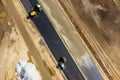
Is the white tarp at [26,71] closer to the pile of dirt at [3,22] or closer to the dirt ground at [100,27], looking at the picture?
the pile of dirt at [3,22]

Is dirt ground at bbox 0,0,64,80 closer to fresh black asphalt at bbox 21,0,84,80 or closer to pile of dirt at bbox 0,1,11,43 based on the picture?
pile of dirt at bbox 0,1,11,43

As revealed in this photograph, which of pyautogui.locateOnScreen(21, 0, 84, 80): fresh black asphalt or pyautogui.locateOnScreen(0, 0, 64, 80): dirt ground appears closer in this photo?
pyautogui.locateOnScreen(0, 0, 64, 80): dirt ground

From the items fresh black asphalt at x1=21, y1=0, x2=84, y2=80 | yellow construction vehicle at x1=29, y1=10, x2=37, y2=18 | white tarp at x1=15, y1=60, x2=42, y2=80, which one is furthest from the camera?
yellow construction vehicle at x1=29, y1=10, x2=37, y2=18

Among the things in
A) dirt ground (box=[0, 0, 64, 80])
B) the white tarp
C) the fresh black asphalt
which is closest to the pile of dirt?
dirt ground (box=[0, 0, 64, 80])

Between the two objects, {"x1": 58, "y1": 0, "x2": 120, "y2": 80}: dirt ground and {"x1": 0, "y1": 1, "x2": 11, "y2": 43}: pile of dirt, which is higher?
{"x1": 0, "y1": 1, "x2": 11, "y2": 43}: pile of dirt

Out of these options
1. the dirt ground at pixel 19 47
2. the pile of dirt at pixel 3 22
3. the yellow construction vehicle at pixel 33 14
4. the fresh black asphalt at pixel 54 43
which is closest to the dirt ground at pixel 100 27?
the fresh black asphalt at pixel 54 43

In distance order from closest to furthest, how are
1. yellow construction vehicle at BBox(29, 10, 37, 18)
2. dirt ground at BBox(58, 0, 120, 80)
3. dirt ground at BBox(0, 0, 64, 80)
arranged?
dirt ground at BBox(0, 0, 64, 80)
dirt ground at BBox(58, 0, 120, 80)
yellow construction vehicle at BBox(29, 10, 37, 18)
